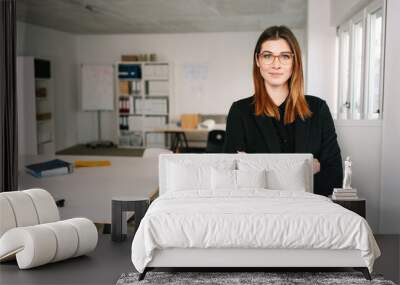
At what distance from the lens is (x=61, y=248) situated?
12.6ft

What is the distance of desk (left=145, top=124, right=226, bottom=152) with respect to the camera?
9.48m

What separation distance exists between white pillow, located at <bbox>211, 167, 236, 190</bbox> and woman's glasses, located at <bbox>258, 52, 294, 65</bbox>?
1281mm

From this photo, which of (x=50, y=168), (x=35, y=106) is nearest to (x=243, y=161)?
(x=50, y=168)

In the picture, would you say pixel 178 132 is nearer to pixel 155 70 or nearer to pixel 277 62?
pixel 155 70

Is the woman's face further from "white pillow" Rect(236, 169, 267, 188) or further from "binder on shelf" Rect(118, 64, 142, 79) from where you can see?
"binder on shelf" Rect(118, 64, 142, 79)

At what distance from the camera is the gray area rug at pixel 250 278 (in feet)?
11.6

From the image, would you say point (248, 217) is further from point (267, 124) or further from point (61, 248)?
point (267, 124)

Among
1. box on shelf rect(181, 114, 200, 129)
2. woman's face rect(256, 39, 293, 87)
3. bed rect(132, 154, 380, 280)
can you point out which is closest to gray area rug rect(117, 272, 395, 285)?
bed rect(132, 154, 380, 280)

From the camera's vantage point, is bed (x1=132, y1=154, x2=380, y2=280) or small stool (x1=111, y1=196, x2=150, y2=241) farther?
small stool (x1=111, y1=196, x2=150, y2=241)

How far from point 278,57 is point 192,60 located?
5503 millimetres

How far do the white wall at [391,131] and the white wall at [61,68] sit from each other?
6675mm

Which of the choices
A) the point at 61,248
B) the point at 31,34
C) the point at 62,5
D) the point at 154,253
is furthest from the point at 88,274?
the point at 31,34

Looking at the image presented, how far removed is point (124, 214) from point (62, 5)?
13.6 ft

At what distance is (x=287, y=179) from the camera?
451 centimetres
